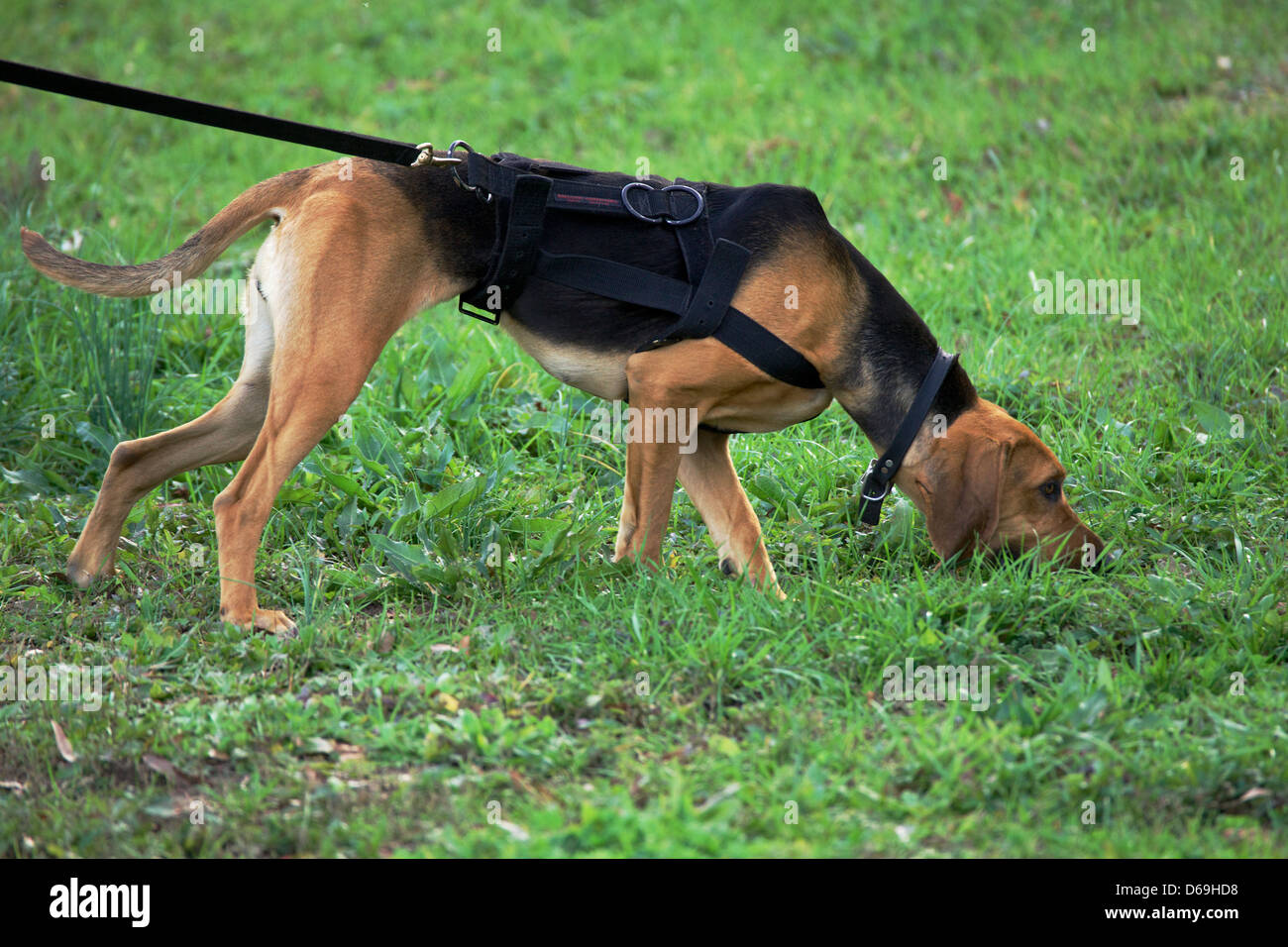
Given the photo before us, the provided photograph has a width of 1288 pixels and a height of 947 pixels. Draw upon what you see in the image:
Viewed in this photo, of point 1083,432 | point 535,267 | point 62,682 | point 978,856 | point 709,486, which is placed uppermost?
point 535,267

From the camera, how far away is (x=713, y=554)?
488 centimetres

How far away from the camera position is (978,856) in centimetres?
306

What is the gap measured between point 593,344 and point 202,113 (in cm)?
150

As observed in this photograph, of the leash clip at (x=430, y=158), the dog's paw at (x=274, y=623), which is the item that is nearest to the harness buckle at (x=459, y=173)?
Answer: the leash clip at (x=430, y=158)

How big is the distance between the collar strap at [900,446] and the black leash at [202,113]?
1962 mm

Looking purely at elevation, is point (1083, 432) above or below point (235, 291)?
below

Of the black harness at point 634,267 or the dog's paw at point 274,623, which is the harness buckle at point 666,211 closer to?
the black harness at point 634,267

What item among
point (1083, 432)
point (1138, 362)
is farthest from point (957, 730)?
point (1138, 362)

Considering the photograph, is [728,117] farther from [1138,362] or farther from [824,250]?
[824,250]

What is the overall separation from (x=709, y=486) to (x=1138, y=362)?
9.48ft

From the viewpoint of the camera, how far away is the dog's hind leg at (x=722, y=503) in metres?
4.63

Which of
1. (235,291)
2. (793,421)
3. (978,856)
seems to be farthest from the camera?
(235,291)

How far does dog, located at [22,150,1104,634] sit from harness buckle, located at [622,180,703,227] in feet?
0.26

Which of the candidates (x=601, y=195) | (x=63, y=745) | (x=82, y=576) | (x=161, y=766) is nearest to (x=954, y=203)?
(x=601, y=195)
